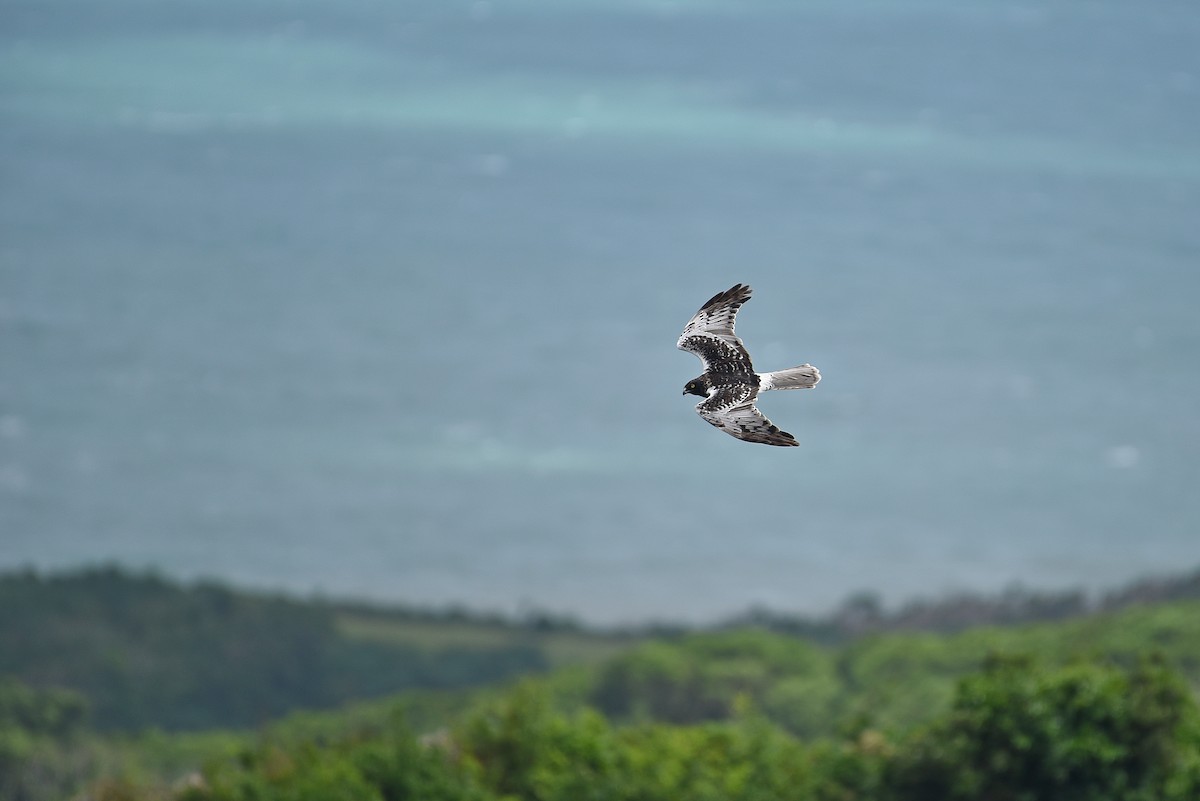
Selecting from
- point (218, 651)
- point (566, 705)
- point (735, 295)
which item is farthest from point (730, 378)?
point (218, 651)

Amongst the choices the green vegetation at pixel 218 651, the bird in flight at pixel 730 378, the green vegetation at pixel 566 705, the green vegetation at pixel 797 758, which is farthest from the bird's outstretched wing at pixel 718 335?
the green vegetation at pixel 218 651

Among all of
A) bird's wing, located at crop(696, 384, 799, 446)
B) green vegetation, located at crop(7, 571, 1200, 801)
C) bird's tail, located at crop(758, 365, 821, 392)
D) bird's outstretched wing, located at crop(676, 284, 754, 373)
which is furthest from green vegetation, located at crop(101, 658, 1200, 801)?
bird's wing, located at crop(696, 384, 799, 446)

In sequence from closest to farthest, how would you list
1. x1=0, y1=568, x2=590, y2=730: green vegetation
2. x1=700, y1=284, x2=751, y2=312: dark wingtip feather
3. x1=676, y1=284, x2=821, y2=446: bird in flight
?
x1=676, y1=284, x2=821, y2=446: bird in flight, x1=700, y1=284, x2=751, y2=312: dark wingtip feather, x1=0, y1=568, x2=590, y2=730: green vegetation

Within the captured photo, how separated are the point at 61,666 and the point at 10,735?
33779 millimetres

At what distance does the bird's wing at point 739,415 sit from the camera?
47.9 feet

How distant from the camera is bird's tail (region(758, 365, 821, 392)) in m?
15.4

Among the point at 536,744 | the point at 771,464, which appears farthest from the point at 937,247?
the point at 536,744

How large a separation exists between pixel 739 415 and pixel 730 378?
3.33 ft

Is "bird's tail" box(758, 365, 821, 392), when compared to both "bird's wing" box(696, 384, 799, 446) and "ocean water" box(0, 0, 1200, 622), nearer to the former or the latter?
"bird's wing" box(696, 384, 799, 446)

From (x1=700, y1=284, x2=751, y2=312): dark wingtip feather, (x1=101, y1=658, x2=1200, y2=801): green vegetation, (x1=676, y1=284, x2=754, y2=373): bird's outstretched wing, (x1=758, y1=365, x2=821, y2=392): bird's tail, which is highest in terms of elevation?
(x1=700, y1=284, x2=751, y2=312): dark wingtip feather

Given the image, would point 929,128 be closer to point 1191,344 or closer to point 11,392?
point 1191,344

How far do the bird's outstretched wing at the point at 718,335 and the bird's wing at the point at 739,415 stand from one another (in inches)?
24.7

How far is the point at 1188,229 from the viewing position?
532 feet

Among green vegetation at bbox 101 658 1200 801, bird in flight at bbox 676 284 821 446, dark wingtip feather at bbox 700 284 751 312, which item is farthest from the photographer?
green vegetation at bbox 101 658 1200 801
